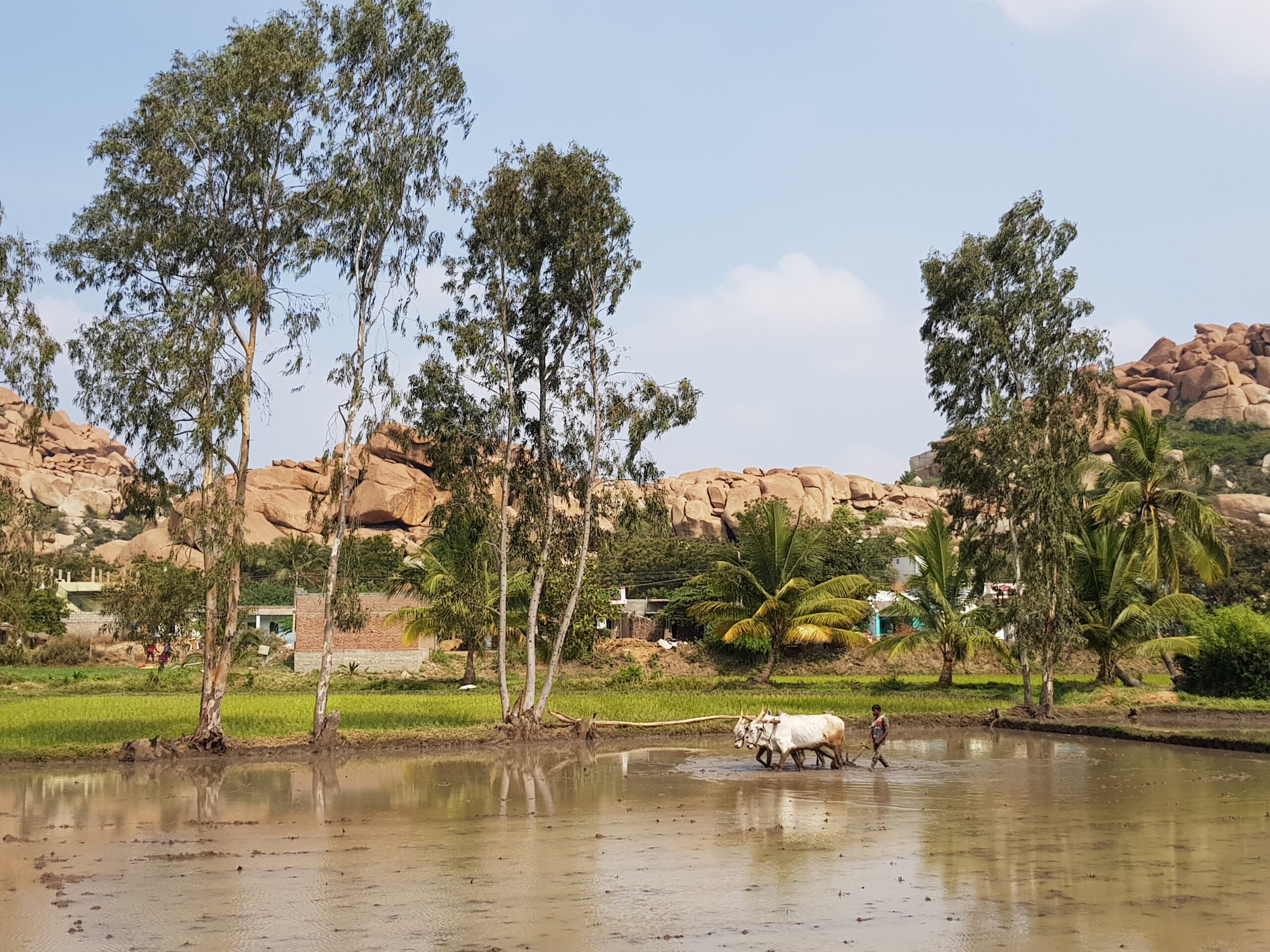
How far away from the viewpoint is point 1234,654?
1372 inches

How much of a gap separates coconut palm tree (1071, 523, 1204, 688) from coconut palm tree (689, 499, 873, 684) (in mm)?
7686

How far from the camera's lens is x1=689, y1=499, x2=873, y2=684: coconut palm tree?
4094 centimetres

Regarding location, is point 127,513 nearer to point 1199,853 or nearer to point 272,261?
point 272,261

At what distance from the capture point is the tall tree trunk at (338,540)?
23.6 m

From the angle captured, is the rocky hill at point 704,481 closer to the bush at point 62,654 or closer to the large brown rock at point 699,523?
the large brown rock at point 699,523

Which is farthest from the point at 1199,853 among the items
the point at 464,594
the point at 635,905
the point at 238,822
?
the point at 464,594

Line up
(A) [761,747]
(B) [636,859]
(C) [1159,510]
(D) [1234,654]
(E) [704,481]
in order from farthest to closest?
1. (E) [704,481]
2. (C) [1159,510]
3. (D) [1234,654]
4. (A) [761,747]
5. (B) [636,859]

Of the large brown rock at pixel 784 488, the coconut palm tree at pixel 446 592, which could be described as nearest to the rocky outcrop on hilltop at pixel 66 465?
the large brown rock at pixel 784 488

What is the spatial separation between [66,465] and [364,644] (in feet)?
392

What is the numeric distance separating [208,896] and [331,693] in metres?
27.6

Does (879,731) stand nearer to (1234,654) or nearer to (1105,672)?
(1234,654)

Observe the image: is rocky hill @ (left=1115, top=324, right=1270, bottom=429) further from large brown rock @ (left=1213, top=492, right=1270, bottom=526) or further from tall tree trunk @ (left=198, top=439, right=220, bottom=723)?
tall tree trunk @ (left=198, top=439, right=220, bottom=723)

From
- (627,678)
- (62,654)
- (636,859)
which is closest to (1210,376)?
(627,678)

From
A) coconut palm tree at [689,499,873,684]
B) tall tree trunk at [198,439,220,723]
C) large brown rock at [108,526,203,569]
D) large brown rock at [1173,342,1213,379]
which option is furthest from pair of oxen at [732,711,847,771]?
large brown rock at [1173,342,1213,379]
